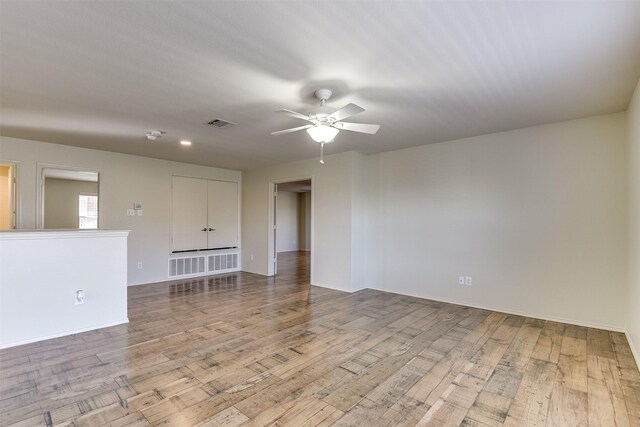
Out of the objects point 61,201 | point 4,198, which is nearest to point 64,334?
point 4,198

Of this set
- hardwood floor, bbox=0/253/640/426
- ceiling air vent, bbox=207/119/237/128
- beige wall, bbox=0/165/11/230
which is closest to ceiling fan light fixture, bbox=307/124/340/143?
ceiling air vent, bbox=207/119/237/128

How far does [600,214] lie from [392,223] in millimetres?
2663

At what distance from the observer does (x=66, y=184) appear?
28.5ft

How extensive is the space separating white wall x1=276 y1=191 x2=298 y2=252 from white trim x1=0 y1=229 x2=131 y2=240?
25.0 feet

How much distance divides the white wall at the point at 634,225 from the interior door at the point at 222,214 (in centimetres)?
667

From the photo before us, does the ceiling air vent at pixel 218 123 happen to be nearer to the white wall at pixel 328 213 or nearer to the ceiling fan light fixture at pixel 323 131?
the ceiling fan light fixture at pixel 323 131

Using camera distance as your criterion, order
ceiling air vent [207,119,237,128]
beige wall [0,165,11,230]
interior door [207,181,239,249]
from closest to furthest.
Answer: ceiling air vent [207,119,237,128], beige wall [0,165,11,230], interior door [207,181,239,249]

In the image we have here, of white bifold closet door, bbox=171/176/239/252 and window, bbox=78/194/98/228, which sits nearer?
white bifold closet door, bbox=171/176/239/252

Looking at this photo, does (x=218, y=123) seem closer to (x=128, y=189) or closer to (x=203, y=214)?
(x=128, y=189)

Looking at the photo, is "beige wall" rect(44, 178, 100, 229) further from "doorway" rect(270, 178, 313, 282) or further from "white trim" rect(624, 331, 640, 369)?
"white trim" rect(624, 331, 640, 369)

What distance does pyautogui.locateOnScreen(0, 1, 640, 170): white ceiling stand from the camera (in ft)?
5.79

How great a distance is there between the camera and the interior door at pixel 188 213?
629cm

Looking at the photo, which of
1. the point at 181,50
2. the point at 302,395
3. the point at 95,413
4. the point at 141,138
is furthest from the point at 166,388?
the point at 141,138

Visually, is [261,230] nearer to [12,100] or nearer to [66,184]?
[12,100]
